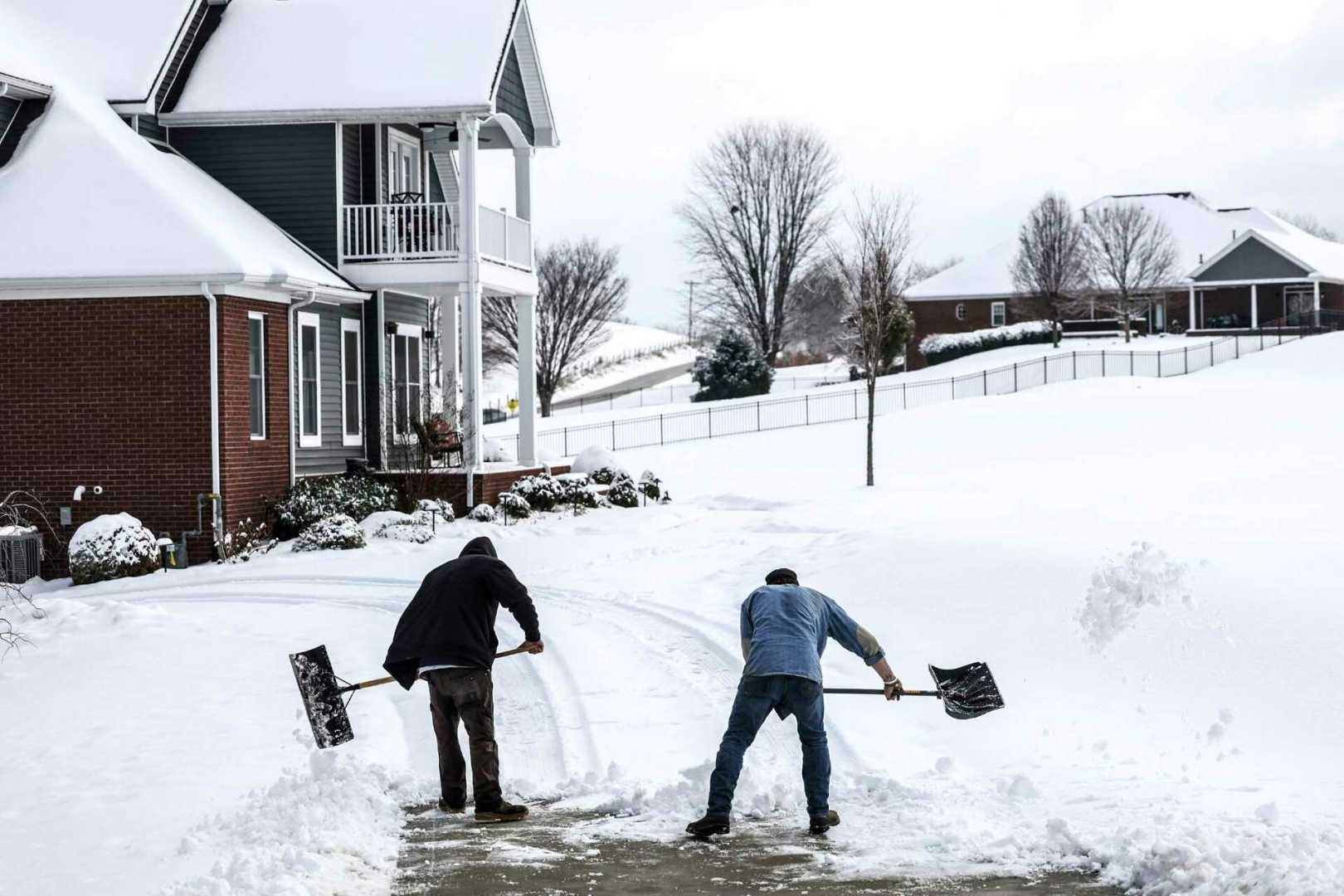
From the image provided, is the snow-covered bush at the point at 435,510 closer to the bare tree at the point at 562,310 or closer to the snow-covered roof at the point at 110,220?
the snow-covered roof at the point at 110,220

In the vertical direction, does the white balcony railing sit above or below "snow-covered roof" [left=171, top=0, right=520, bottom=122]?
below

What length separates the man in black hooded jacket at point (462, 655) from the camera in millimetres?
9156

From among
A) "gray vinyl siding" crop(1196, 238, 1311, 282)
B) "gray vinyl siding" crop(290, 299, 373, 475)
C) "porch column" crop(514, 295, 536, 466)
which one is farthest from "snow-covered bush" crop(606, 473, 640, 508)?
"gray vinyl siding" crop(1196, 238, 1311, 282)

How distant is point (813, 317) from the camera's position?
257 ft

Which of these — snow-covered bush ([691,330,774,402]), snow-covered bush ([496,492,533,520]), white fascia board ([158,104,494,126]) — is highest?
white fascia board ([158,104,494,126])

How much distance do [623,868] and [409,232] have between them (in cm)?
1933

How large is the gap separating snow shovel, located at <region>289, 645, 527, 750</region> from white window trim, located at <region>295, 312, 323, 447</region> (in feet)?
47.9

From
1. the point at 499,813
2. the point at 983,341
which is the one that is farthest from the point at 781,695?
the point at 983,341

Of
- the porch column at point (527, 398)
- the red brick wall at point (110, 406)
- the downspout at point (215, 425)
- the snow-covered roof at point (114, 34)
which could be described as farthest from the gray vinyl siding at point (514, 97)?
the red brick wall at point (110, 406)

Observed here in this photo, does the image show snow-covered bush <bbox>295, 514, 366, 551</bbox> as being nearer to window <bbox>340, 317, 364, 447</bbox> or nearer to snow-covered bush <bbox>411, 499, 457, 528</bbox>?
snow-covered bush <bbox>411, 499, 457, 528</bbox>

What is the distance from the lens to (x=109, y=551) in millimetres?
19938

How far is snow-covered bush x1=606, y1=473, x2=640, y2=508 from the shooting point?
27234mm

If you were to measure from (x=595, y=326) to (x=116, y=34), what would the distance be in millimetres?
46037

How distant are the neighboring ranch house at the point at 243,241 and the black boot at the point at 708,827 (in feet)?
45.9
